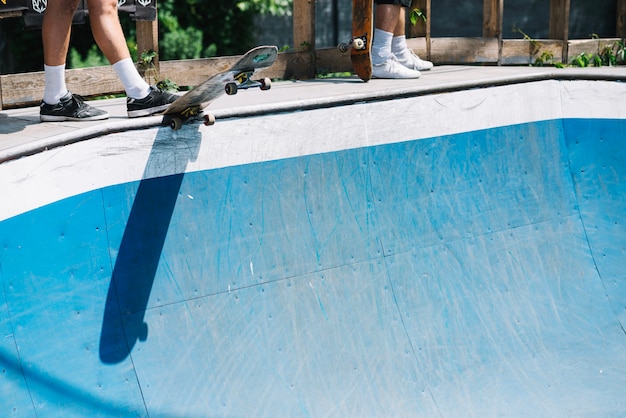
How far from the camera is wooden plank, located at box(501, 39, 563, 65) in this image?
23.4 ft

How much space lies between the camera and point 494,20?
6.93 metres

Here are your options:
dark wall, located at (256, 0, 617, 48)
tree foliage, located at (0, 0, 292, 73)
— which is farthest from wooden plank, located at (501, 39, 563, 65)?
tree foliage, located at (0, 0, 292, 73)

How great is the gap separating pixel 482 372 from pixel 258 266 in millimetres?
1447

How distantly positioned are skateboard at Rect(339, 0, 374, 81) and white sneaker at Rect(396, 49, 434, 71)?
24.0 inches

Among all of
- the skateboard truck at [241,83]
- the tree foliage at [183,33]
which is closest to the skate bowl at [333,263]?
the skateboard truck at [241,83]

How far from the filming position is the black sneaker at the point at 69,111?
425 centimetres

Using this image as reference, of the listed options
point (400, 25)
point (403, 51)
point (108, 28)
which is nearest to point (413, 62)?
point (403, 51)

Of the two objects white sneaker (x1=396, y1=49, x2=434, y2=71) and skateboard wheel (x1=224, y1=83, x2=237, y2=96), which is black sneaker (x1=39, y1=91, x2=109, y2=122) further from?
white sneaker (x1=396, y1=49, x2=434, y2=71)

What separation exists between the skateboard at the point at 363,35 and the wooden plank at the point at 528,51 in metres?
1.85

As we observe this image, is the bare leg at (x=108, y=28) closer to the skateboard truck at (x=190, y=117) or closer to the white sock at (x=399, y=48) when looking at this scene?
the skateboard truck at (x=190, y=117)

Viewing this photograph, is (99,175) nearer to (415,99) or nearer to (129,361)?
(129,361)

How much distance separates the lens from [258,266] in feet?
13.5

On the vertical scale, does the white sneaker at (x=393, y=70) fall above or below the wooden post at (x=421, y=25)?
below

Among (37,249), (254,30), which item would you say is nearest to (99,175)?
(37,249)
